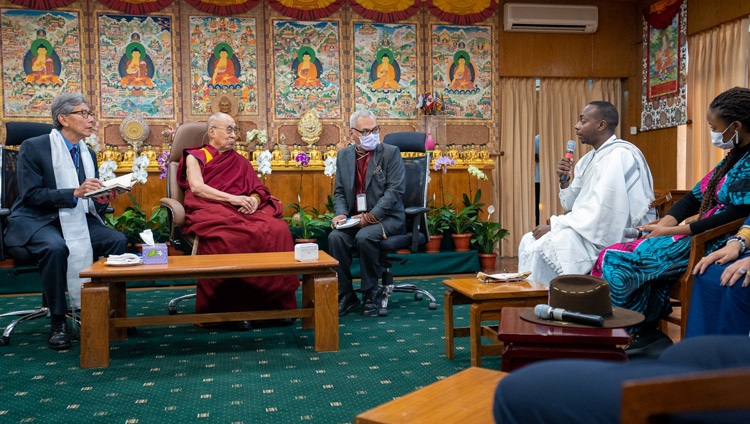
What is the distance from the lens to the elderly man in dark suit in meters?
3.57

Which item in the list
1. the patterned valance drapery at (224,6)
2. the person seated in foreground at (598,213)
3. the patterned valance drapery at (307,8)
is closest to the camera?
the person seated in foreground at (598,213)

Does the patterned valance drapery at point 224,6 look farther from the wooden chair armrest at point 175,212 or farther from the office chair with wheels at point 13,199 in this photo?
the wooden chair armrest at point 175,212

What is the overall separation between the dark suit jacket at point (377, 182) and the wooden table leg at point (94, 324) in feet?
6.40

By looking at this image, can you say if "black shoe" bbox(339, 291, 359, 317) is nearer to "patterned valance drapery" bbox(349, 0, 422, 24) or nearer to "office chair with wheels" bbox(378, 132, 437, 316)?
"office chair with wheels" bbox(378, 132, 437, 316)

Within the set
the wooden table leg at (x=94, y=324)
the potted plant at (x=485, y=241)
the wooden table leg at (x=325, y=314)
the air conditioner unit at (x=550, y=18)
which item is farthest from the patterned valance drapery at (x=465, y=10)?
the wooden table leg at (x=94, y=324)

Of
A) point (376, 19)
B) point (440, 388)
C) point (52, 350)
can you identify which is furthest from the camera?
point (376, 19)

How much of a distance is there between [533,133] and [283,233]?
16.6ft

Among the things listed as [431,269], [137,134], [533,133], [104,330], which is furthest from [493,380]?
[533,133]

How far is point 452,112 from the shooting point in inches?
324

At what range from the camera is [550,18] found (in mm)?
8289

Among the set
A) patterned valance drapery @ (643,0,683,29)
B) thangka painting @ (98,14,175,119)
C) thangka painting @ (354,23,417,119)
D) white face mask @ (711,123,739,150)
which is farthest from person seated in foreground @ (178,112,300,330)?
patterned valance drapery @ (643,0,683,29)

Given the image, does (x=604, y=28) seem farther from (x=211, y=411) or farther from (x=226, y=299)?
(x=211, y=411)

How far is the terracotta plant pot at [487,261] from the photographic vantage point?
664cm

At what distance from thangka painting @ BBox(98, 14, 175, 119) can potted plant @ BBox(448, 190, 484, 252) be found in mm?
3487
